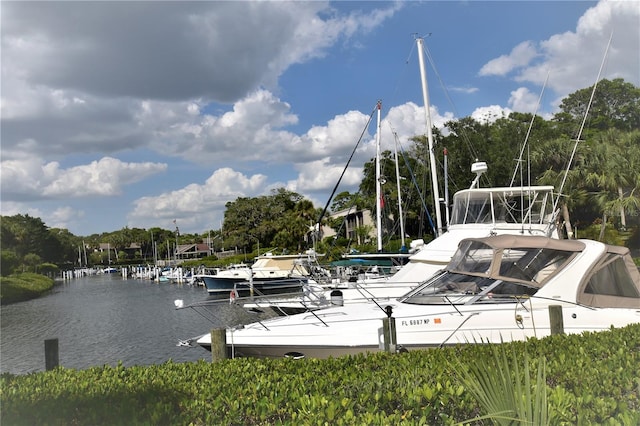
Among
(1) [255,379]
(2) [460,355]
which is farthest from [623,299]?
(1) [255,379]

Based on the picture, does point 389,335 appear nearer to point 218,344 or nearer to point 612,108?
point 218,344

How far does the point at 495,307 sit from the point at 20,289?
178 feet

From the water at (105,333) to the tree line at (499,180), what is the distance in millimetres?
9785

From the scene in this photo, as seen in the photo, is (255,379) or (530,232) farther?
(530,232)

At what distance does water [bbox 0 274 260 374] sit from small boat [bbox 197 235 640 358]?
433cm

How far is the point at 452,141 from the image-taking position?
172 ft

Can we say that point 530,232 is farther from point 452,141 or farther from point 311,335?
point 452,141

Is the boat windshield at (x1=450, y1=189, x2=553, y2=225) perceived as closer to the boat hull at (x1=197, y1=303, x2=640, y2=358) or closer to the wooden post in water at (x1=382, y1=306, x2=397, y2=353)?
the boat hull at (x1=197, y1=303, x2=640, y2=358)

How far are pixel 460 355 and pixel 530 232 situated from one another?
36.5 ft

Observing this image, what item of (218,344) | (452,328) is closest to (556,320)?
(452,328)

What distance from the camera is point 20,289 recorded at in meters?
52.8

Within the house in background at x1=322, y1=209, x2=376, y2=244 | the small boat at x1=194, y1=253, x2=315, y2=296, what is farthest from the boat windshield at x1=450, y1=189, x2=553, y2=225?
the house in background at x1=322, y1=209, x2=376, y2=244

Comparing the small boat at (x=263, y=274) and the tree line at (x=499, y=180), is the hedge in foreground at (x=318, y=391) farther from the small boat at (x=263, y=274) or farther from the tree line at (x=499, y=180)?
the small boat at (x=263, y=274)

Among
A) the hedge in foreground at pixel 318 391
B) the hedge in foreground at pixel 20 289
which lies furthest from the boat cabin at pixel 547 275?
the hedge in foreground at pixel 20 289
